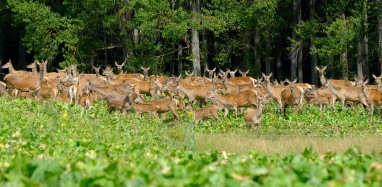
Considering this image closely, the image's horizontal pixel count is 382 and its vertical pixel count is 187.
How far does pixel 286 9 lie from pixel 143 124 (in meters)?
23.0

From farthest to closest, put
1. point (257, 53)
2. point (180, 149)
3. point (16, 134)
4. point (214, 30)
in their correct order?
point (257, 53), point (214, 30), point (180, 149), point (16, 134)

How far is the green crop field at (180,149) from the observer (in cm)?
731

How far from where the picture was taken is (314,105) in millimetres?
26938

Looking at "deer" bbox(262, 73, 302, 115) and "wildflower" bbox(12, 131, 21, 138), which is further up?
"wildflower" bbox(12, 131, 21, 138)

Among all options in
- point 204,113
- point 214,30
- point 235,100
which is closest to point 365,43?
point 214,30

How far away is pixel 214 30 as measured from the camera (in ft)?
121

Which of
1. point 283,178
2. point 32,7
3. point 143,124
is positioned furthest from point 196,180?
point 32,7

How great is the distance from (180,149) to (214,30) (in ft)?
75.4

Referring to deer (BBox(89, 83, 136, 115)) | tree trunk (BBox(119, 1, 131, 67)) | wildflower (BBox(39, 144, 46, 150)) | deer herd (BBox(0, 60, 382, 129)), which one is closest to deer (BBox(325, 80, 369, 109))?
deer herd (BBox(0, 60, 382, 129))

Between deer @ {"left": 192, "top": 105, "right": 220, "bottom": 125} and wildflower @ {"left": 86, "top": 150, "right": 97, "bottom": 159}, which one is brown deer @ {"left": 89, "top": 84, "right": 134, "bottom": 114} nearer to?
deer @ {"left": 192, "top": 105, "right": 220, "bottom": 125}

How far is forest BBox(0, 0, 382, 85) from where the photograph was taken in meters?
35.1

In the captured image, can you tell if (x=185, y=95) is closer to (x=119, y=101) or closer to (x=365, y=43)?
(x=119, y=101)

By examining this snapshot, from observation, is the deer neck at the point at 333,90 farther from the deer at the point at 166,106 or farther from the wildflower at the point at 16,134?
the wildflower at the point at 16,134

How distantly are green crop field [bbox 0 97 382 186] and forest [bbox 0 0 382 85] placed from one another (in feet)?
33.2
